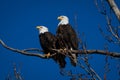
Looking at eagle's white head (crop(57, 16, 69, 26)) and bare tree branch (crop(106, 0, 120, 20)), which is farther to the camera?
eagle's white head (crop(57, 16, 69, 26))

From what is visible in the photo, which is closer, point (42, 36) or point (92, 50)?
point (92, 50)

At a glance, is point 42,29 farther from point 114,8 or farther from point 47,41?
point 114,8

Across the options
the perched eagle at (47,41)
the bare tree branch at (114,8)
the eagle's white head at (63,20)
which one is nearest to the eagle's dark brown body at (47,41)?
the perched eagle at (47,41)

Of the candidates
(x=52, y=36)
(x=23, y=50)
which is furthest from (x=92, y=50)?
(x=52, y=36)

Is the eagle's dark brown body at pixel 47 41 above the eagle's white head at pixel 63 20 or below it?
below

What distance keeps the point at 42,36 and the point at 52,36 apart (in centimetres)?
35

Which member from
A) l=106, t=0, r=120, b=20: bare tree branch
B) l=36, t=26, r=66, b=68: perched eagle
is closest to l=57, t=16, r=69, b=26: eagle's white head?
l=36, t=26, r=66, b=68: perched eagle

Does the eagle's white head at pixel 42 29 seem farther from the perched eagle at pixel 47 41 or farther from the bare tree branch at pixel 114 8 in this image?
the bare tree branch at pixel 114 8

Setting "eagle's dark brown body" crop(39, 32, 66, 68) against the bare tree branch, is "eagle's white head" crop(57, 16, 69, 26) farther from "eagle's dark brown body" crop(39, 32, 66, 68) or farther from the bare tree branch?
the bare tree branch

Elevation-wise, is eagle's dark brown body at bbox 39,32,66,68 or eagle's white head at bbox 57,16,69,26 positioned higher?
eagle's white head at bbox 57,16,69,26

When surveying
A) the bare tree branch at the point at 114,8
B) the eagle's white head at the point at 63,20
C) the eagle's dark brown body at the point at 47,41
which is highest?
the bare tree branch at the point at 114,8

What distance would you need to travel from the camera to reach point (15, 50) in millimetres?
4461

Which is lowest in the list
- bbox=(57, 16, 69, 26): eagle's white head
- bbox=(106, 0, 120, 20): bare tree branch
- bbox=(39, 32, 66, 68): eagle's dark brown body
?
bbox=(39, 32, 66, 68): eagle's dark brown body

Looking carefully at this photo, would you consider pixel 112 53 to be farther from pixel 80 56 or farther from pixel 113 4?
pixel 113 4
